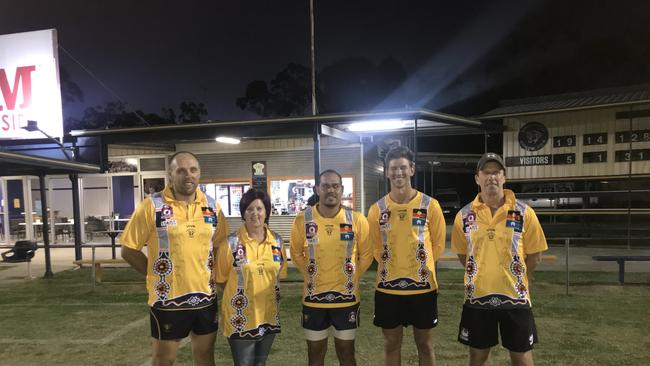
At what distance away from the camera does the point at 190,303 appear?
2.80 metres

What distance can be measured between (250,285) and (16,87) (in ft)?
29.0

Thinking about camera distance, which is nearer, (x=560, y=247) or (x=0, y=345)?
(x=0, y=345)

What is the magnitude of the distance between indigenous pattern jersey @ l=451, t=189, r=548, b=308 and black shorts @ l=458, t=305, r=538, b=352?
0.05m

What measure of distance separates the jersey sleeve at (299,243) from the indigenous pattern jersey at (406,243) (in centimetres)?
55

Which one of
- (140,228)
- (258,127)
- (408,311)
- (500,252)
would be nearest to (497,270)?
(500,252)

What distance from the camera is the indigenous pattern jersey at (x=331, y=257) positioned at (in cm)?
293

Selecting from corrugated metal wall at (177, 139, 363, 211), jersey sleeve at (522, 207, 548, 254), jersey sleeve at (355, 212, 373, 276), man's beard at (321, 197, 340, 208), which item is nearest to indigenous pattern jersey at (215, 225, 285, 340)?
man's beard at (321, 197, 340, 208)

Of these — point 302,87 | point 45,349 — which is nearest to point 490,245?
point 45,349

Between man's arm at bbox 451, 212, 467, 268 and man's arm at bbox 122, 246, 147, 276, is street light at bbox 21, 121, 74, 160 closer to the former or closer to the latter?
man's arm at bbox 122, 246, 147, 276

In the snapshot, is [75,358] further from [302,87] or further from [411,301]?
[302,87]

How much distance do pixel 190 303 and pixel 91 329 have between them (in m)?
3.55

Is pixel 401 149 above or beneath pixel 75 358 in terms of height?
above

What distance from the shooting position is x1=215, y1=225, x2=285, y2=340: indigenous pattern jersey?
2.76 meters

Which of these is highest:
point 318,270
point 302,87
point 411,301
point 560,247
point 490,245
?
point 302,87
